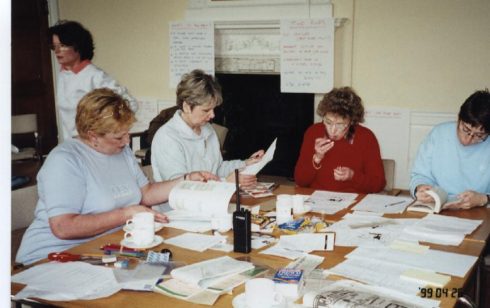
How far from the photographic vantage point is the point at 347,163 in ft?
9.37

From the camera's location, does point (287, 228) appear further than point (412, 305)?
Yes

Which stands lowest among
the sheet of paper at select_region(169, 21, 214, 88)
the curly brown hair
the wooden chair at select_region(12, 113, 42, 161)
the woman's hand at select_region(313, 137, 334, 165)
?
the wooden chair at select_region(12, 113, 42, 161)

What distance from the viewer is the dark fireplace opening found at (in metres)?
4.95

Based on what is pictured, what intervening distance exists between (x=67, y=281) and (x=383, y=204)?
1451mm

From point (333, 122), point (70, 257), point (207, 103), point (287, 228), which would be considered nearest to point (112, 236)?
point (70, 257)

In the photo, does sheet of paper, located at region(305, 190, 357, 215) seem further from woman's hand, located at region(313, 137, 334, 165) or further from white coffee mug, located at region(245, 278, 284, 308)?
white coffee mug, located at region(245, 278, 284, 308)

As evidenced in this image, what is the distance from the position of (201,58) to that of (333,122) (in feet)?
8.59

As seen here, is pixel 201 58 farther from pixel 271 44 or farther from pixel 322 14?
pixel 322 14

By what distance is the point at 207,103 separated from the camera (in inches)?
105

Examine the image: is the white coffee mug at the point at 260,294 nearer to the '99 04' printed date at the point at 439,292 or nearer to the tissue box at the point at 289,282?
the tissue box at the point at 289,282

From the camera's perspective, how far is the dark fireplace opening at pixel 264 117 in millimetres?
4949

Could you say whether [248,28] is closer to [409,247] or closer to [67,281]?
[409,247]

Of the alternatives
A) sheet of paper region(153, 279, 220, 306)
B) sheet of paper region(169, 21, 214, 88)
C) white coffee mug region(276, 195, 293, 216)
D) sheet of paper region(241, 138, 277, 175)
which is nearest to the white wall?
sheet of paper region(169, 21, 214, 88)

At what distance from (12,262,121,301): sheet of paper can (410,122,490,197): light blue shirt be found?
158cm
